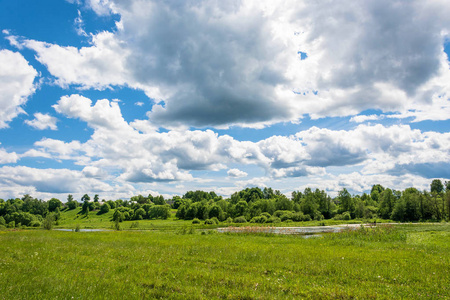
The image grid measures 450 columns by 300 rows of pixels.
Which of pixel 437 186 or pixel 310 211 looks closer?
pixel 310 211

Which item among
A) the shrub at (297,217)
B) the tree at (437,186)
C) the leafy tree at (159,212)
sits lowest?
the leafy tree at (159,212)

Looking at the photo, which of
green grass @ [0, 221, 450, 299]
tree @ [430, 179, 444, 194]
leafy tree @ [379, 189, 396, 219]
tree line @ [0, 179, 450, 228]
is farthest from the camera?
tree @ [430, 179, 444, 194]

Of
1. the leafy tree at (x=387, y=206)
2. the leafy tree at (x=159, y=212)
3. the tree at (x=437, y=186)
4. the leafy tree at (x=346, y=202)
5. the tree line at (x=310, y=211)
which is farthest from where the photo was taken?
the tree at (x=437, y=186)

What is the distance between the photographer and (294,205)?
14525 centimetres

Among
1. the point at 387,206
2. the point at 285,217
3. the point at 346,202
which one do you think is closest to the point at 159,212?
the point at 285,217

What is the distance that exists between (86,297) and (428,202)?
143 meters

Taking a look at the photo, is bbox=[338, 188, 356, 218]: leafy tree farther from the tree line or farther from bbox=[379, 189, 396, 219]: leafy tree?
bbox=[379, 189, 396, 219]: leafy tree

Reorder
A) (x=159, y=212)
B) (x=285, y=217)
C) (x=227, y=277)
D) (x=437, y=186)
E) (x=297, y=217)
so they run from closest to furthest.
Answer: (x=227, y=277) < (x=297, y=217) < (x=285, y=217) < (x=159, y=212) < (x=437, y=186)

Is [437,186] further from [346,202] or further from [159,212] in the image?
[159,212]

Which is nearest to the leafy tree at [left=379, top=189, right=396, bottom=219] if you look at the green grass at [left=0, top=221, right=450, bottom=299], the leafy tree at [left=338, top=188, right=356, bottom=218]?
the leafy tree at [left=338, top=188, right=356, bottom=218]

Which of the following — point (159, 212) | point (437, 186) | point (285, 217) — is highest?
point (437, 186)

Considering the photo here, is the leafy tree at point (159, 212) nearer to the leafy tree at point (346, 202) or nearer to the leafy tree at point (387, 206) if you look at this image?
the leafy tree at point (346, 202)

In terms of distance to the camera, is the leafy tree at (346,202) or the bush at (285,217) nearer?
the bush at (285,217)

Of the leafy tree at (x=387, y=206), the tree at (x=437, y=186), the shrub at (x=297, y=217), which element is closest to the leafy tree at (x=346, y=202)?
the leafy tree at (x=387, y=206)
